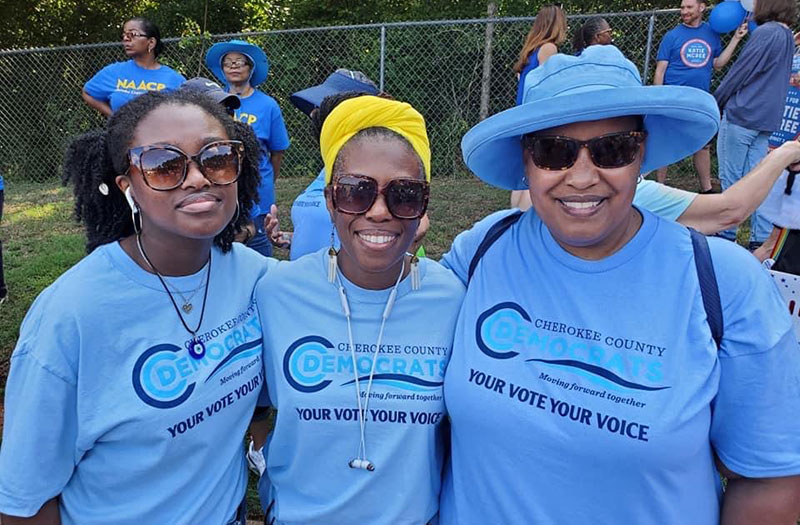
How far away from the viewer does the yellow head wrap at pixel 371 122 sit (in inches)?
73.0

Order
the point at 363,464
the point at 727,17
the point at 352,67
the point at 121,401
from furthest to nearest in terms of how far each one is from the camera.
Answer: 1. the point at 352,67
2. the point at 727,17
3. the point at 363,464
4. the point at 121,401

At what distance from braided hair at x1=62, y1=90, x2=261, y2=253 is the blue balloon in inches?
308

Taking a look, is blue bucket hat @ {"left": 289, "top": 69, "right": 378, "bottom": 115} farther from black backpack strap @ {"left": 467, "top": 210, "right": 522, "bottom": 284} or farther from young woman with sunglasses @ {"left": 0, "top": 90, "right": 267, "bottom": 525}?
black backpack strap @ {"left": 467, "top": 210, "right": 522, "bottom": 284}

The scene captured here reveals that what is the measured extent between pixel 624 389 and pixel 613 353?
3.6 inches

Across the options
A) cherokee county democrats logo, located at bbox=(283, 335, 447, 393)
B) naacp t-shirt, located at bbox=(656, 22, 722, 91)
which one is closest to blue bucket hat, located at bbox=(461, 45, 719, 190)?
cherokee county democrats logo, located at bbox=(283, 335, 447, 393)

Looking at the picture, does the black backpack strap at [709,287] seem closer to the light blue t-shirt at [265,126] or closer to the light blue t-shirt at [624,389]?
the light blue t-shirt at [624,389]

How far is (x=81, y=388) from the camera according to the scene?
5.23 ft

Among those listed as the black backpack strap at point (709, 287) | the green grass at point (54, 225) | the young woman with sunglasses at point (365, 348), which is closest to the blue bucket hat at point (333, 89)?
the young woman with sunglasses at point (365, 348)

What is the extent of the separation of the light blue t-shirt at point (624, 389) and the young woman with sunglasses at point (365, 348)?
0.14m

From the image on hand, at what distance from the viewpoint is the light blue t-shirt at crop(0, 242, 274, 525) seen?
1.58 m

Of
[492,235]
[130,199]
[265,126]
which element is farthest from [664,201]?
[265,126]

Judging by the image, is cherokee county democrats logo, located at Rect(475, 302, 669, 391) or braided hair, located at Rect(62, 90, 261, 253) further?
braided hair, located at Rect(62, 90, 261, 253)

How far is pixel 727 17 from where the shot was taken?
7922 millimetres

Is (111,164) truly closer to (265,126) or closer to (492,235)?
(492,235)
